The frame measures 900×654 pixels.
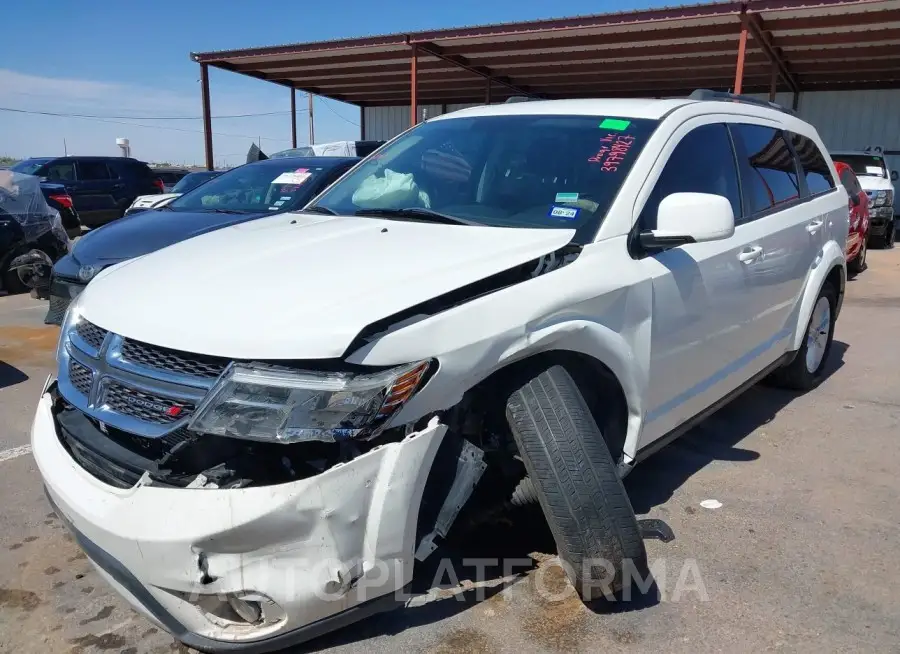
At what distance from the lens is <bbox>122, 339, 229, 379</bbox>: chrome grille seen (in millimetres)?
1987

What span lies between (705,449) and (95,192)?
15.1 m

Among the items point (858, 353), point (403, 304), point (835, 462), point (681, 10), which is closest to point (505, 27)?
point (681, 10)

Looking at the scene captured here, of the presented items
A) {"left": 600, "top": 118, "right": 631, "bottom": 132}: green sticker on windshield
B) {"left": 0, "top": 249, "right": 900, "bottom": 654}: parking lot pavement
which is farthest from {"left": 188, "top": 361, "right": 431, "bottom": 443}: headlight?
{"left": 600, "top": 118, "right": 631, "bottom": 132}: green sticker on windshield

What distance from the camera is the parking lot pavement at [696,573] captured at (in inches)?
93.8

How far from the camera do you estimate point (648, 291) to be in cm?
277

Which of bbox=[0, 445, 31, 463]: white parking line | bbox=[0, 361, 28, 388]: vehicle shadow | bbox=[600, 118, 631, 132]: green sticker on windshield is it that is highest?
bbox=[600, 118, 631, 132]: green sticker on windshield

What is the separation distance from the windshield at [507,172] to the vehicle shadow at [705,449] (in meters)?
1.43

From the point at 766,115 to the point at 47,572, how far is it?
4.18m

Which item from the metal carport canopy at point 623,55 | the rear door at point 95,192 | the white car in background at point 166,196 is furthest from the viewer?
the rear door at point 95,192

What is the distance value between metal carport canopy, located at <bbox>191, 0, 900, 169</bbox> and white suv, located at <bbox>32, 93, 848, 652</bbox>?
10.4 m

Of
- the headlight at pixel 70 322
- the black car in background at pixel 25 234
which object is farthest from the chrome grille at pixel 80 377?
the black car in background at pixel 25 234

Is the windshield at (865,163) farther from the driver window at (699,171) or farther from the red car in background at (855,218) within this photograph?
the driver window at (699,171)

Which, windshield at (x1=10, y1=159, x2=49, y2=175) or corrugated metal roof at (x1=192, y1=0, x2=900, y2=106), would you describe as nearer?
corrugated metal roof at (x1=192, y1=0, x2=900, y2=106)

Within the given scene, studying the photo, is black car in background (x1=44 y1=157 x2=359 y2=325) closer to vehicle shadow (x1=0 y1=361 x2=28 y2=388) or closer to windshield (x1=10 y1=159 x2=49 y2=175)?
vehicle shadow (x1=0 y1=361 x2=28 y2=388)
